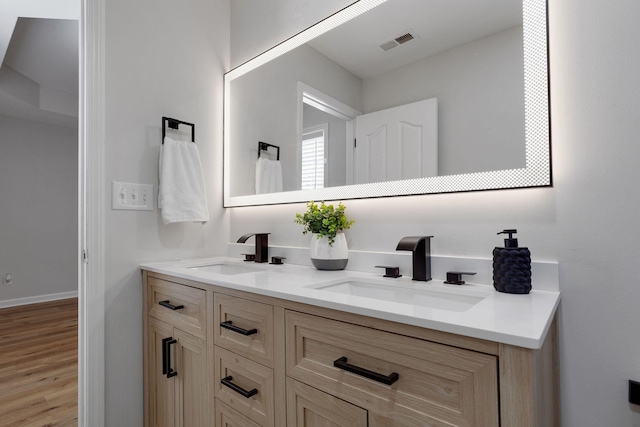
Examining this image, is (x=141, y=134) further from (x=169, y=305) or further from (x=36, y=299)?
(x=36, y=299)

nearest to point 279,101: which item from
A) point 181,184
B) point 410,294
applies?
point 181,184

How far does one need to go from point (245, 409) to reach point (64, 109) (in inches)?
184

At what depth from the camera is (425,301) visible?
3.42ft

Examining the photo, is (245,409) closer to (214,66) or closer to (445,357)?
(445,357)

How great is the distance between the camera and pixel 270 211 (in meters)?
1.83

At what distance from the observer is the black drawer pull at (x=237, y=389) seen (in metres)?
1.04

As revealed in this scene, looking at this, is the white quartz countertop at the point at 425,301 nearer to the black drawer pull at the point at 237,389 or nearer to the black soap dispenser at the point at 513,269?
the black soap dispenser at the point at 513,269

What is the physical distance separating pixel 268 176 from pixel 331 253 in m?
0.67

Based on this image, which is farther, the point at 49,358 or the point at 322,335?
the point at 49,358

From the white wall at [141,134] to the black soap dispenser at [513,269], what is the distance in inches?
58.2

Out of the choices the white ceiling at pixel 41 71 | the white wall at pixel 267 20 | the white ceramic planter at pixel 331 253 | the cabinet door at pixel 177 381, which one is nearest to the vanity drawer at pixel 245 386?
the cabinet door at pixel 177 381

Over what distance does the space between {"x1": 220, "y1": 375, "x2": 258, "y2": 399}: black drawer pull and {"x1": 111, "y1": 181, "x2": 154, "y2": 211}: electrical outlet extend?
36.3 inches

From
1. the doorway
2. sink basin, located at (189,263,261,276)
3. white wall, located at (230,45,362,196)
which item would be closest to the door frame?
sink basin, located at (189,263,261,276)

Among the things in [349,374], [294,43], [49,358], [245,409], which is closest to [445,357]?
[349,374]
